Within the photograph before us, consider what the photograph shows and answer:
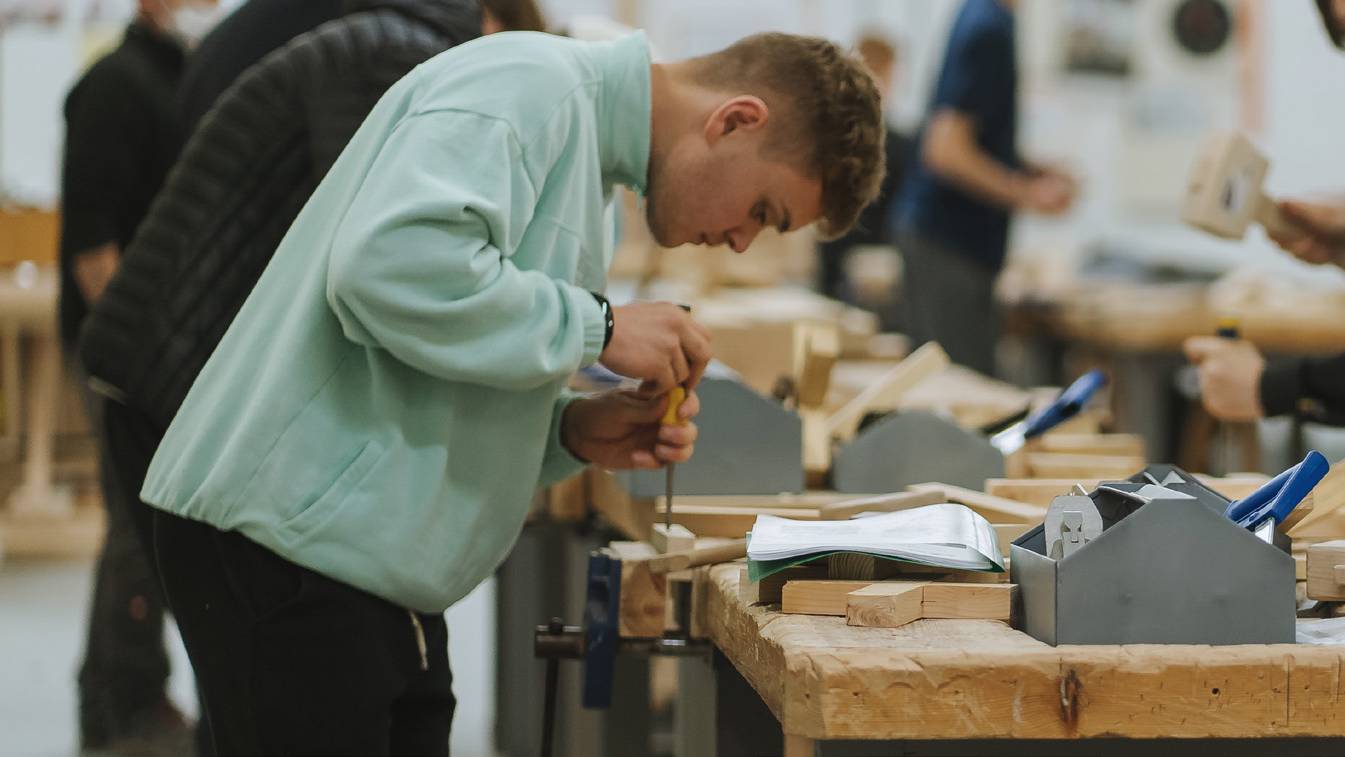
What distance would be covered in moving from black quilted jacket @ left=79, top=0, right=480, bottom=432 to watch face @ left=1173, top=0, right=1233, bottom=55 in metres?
6.65

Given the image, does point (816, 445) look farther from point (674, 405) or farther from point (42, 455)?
point (42, 455)

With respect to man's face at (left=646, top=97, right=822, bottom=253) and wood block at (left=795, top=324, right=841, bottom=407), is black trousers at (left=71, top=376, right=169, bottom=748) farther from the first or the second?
man's face at (left=646, top=97, right=822, bottom=253)

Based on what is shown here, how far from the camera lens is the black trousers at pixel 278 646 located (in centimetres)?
151

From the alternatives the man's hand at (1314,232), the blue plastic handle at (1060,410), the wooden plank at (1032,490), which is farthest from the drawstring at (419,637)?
the man's hand at (1314,232)

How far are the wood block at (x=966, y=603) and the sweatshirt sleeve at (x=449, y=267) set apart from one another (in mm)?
417

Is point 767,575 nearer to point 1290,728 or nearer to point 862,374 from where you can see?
point 1290,728

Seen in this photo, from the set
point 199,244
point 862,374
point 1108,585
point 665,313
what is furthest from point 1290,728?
point 862,374

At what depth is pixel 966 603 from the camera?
1239 millimetres

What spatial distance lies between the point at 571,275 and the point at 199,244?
0.62 metres

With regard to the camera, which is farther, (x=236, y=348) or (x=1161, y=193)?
(x=1161, y=193)

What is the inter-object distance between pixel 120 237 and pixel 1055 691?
2889 millimetres

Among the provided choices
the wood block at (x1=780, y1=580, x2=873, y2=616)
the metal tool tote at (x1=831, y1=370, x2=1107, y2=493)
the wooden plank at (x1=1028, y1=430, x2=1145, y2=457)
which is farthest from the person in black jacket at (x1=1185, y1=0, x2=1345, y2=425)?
the wood block at (x1=780, y1=580, x2=873, y2=616)

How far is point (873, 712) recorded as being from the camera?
3.48 feet

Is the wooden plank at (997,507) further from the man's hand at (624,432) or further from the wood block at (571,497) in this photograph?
the wood block at (571,497)
